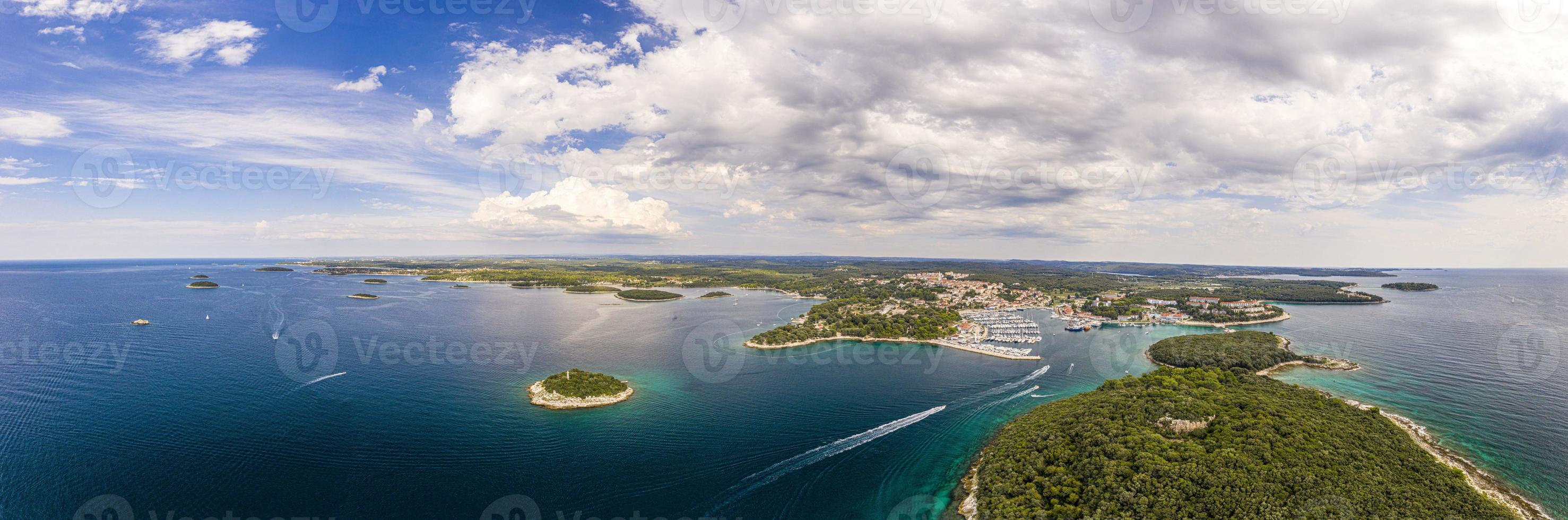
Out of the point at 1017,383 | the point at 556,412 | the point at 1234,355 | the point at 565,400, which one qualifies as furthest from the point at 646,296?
the point at 1234,355

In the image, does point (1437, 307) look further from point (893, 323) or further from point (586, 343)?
point (586, 343)

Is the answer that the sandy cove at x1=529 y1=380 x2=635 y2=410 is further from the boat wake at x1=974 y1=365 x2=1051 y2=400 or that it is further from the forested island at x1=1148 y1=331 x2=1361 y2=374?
the forested island at x1=1148 y1=331 x2=1361 y2=374

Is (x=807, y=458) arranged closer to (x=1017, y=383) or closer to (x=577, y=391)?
(x=577, y=391)

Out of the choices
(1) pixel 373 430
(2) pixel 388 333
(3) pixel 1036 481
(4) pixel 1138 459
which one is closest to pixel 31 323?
(2) pixel 388 333

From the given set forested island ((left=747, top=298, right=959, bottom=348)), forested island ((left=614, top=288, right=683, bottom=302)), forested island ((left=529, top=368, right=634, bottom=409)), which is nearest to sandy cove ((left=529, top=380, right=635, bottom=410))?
forested island ((left=529, top=368, right=634, bottom=409))

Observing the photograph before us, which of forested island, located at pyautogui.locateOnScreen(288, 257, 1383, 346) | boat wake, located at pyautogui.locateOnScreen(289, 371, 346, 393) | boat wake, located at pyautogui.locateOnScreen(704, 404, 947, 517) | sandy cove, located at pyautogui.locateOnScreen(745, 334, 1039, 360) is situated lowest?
boat wake, located at pyautogui.locateOnScreen(704, 404, 947, 517)

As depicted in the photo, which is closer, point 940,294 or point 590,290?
point 940,294
